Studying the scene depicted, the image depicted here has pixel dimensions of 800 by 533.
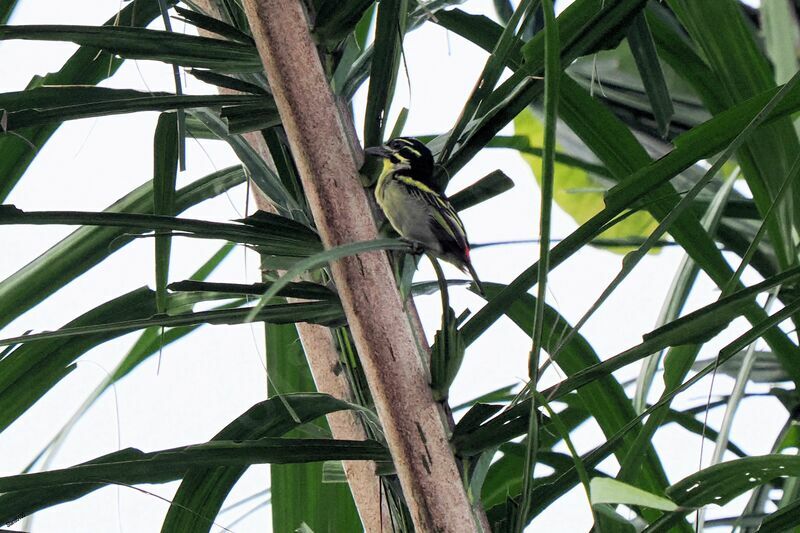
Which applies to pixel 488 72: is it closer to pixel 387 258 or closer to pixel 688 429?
pixel 387 258

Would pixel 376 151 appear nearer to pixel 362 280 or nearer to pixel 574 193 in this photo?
pixel 362 280

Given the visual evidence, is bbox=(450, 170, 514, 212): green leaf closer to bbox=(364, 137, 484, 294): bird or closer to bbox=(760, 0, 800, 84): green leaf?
bbox=(364, 137, 484, 294): bird

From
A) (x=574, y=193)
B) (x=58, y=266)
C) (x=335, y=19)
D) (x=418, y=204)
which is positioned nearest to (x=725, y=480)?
(x=418, y=204)

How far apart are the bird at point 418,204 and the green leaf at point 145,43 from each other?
13cm

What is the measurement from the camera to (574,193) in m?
2.20

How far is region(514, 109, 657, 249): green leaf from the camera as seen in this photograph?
2176 millimetres

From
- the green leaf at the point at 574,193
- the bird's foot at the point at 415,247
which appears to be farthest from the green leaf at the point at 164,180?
the green leaf at the point at 574,193

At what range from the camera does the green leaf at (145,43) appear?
2.15ft

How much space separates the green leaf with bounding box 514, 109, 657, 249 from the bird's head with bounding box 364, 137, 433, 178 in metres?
1.29

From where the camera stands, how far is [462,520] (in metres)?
0.61

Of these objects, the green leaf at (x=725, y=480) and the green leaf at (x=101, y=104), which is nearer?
the green leaf at (x=725, y=480)

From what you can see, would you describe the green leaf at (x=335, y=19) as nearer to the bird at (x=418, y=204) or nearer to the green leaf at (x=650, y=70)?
the bird at (x=418, y=204)

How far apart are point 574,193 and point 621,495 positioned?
1854mm

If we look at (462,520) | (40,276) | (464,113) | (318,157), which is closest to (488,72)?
(464,113)
